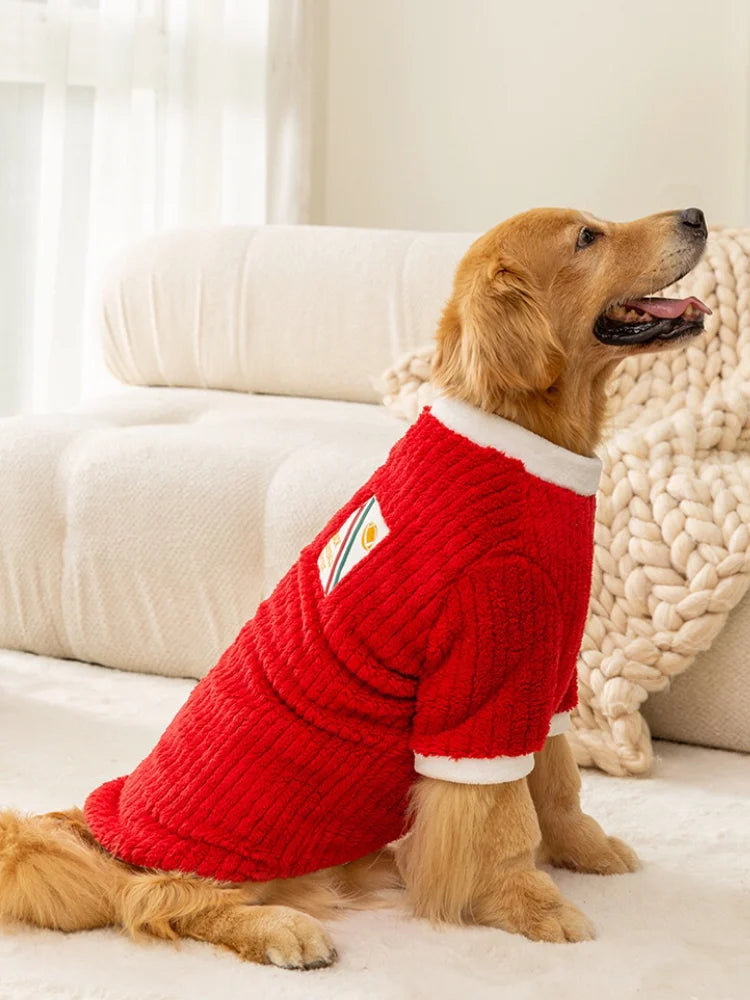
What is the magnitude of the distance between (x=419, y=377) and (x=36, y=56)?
Result: 1.33 meters

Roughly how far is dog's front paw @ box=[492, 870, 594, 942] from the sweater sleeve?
0.12 metres

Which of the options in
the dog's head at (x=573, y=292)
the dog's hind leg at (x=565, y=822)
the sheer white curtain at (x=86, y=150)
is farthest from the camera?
the sheer white curtain at (x=86, y=150)

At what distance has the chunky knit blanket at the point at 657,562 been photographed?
1.80 meters

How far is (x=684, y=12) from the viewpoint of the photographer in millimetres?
3340

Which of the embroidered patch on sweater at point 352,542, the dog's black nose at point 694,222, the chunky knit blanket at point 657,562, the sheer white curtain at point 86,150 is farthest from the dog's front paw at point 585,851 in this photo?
the sheer white curtain at point 86,150

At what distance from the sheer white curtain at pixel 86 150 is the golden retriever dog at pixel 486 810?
79.6 inches

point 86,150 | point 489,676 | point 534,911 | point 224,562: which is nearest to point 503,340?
point 489,676

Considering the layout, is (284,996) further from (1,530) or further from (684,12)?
(684,12)

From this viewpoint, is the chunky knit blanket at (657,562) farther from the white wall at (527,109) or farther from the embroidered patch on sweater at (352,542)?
the white wall at (527,109)

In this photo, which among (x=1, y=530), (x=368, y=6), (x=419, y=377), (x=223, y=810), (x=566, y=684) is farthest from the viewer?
(x=368, y=6)

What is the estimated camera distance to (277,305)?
2.80m

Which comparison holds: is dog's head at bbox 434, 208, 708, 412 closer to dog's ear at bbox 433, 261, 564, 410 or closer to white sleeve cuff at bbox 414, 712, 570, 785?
dog's ear at bbox 433, 261, 564, 410

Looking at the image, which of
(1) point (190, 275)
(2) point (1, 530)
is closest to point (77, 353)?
(1) point (190, 275)

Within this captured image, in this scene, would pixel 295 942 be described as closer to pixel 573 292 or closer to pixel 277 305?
pixel 573 292
